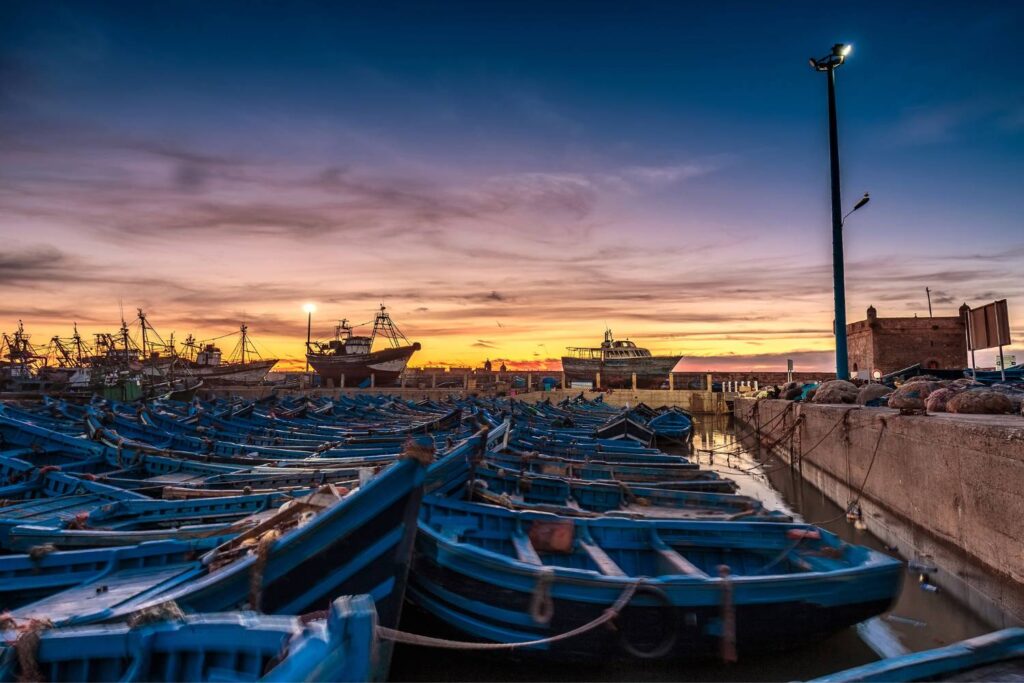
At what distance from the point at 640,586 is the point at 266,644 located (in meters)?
3.74

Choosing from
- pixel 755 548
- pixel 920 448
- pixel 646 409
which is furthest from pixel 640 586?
pixel 646 409

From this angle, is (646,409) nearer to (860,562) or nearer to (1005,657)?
(860,562)

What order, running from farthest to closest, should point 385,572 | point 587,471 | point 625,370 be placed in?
1. point 625,370
2. point 587,471
3. point 385,572

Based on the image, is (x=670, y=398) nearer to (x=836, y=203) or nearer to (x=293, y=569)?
(x=836, y=203)

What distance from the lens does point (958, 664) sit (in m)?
3.46

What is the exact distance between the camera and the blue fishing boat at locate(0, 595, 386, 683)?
269 cm

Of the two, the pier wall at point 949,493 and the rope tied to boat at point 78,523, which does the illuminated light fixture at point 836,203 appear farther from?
the rope tied to boat at point 78,523

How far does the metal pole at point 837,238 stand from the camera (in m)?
22.7

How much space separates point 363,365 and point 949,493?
56.1 meters

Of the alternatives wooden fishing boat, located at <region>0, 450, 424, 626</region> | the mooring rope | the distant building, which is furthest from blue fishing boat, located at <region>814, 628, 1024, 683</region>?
the distant building

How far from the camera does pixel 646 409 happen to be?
3281 centimetres

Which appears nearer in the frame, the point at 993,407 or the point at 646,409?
the point at 993,407

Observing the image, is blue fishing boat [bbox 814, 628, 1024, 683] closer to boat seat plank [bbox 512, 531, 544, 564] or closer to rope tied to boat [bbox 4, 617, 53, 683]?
boat seat plank [bbox 512, 531, 544, 564]

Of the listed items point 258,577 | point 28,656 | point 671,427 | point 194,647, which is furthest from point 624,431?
point 28,656
